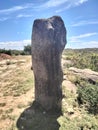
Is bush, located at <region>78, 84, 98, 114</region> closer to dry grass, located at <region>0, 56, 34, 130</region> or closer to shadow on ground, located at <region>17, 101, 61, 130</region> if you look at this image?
shadow on ground, located at <region>17, 101, 61, 130</region>

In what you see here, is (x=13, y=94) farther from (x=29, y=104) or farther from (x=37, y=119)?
(x=37, y=119)

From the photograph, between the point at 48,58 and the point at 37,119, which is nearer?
the point at 37,119

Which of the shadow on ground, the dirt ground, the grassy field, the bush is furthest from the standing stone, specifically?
the bush

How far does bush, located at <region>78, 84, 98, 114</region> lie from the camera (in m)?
10.6

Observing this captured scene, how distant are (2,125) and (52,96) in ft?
6.84

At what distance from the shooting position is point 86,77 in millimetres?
15531

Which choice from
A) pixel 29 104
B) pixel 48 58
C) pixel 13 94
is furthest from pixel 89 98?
pixel 13 94

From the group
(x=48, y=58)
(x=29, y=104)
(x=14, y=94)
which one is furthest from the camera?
(x=14, y=94)

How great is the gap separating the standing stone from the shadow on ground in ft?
0.86

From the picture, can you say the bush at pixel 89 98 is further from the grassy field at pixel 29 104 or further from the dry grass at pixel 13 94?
the dry grass at pixel 13 94

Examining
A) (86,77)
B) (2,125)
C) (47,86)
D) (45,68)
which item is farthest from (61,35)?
(86,77)

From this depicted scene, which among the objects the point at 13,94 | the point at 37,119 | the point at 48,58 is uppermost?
the point at 48,58

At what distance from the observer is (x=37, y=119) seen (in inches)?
351

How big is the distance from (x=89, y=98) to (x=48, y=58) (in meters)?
3.11
